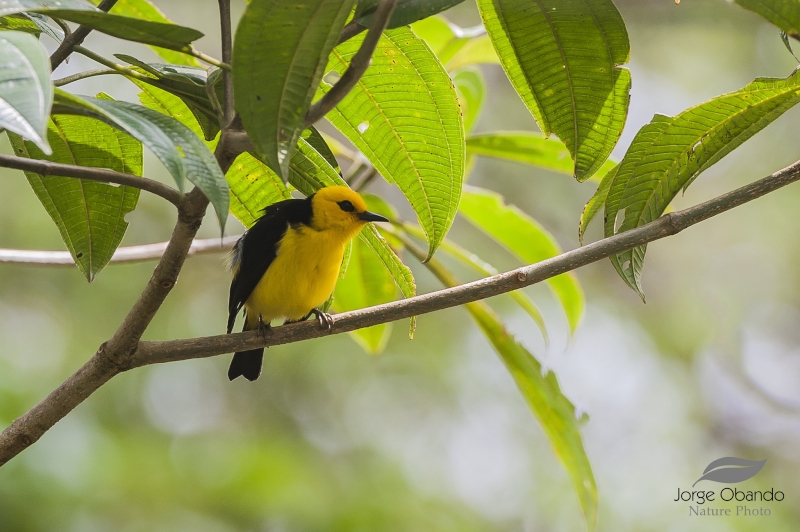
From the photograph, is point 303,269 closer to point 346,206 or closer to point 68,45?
point 346,206

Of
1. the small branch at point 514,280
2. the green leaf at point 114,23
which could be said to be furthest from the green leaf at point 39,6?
the small branch at point 514,280

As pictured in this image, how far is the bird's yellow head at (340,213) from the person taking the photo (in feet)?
10.0

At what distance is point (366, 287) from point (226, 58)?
2.14 meters

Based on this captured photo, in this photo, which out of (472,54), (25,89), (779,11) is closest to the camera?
(25,89)

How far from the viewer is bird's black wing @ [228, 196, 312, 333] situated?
10.5 feet

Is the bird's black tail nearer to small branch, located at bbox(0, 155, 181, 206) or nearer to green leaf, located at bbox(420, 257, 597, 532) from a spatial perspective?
green leaf, located at bbox(420, 257, 597, 532)

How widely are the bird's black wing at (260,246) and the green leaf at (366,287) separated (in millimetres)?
374

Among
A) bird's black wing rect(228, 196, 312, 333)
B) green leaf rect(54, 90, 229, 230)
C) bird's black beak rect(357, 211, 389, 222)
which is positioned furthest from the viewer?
bird's black wing rect(228, 196, 312, 333)

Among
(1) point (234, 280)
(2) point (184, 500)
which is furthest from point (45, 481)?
(1) point (234, 280)

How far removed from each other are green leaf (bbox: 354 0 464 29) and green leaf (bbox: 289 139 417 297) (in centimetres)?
43

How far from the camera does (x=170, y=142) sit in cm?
116

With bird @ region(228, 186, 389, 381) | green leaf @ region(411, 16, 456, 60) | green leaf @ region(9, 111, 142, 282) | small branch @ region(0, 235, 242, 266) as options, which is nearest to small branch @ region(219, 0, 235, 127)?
green leaf @ region(9, 111, 142, 282)

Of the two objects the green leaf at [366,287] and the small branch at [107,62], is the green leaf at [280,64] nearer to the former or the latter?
the small branch at [107,62]

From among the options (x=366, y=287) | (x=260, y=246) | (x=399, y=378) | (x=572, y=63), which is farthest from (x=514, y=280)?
(x=399, y=378)
